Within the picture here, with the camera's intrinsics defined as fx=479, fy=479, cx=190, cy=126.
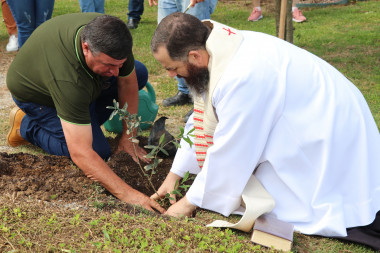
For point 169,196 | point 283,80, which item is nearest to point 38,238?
point 169,196

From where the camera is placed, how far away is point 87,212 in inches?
116

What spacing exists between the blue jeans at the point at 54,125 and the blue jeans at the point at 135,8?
5.38 m

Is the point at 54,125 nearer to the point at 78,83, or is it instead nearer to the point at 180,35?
the point at 78,83

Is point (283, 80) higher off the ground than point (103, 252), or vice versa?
point (283, 80)

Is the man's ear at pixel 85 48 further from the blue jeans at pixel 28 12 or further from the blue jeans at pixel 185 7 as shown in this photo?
the blue jeans at pixel 28 12

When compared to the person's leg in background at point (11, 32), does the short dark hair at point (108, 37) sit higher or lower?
higher

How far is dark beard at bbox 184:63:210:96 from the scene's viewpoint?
2889 millimetres

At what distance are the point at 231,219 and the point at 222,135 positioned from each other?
0.63 metres

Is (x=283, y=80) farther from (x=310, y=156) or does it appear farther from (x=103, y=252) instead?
(x=103, y=252)

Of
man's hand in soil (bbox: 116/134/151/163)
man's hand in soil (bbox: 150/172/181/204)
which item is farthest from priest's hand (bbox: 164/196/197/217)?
man's hand in soil (bbox: 116/134/151/163)

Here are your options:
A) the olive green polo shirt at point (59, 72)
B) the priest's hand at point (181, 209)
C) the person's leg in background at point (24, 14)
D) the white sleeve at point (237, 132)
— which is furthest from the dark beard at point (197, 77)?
the person's leg in background at point (24, 14)

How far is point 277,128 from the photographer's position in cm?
283

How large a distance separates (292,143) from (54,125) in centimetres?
213

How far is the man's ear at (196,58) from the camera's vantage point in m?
2.82
